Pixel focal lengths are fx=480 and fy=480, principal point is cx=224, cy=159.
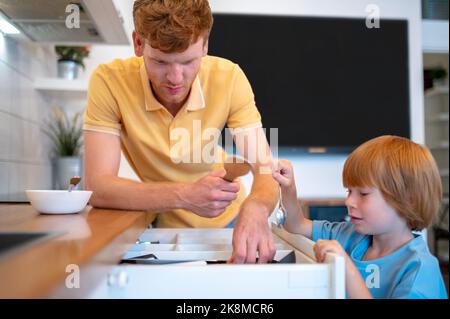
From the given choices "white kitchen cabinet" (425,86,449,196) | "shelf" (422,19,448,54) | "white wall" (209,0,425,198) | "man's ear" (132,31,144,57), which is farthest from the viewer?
"white kitchen cabinet" (425,86,449,196)

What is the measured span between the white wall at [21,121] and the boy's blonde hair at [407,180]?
111cm

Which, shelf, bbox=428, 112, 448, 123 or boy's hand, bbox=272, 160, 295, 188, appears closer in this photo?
boy's hand, bbox=272, 160, 295, 188

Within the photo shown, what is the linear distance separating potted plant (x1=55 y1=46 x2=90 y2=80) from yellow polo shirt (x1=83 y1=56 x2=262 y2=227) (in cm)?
133

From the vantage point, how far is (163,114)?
132cm

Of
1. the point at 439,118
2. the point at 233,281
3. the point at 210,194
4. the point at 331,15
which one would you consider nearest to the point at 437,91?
the point at 439,118

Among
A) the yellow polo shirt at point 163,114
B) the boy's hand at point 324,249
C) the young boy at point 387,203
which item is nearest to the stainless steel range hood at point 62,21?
the yellow polo shirt at point 163,114

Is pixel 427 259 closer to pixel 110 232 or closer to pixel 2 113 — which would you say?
pixel 110 232

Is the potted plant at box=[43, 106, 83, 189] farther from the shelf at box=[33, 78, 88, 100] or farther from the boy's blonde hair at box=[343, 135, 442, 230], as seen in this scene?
the boy's blonde hair at box=[343, 135, 442, 230]

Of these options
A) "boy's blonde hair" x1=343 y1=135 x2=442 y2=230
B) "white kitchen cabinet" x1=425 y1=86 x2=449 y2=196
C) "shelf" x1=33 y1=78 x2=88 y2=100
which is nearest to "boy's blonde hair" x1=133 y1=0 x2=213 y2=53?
"boy's blonde hair" x1=343 y1=135 x2=442 y2=230

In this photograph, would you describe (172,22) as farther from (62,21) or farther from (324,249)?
(62,21)

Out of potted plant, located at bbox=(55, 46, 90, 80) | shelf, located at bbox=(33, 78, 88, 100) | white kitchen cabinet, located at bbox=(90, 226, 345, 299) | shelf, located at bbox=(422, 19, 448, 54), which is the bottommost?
white kitchen cabinet, located at bbox=(90, 226, 345, 299)

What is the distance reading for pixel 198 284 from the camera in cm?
63

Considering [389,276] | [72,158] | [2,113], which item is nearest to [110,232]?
[389,276]

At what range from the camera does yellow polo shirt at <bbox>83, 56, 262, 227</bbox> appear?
49.4 inches
